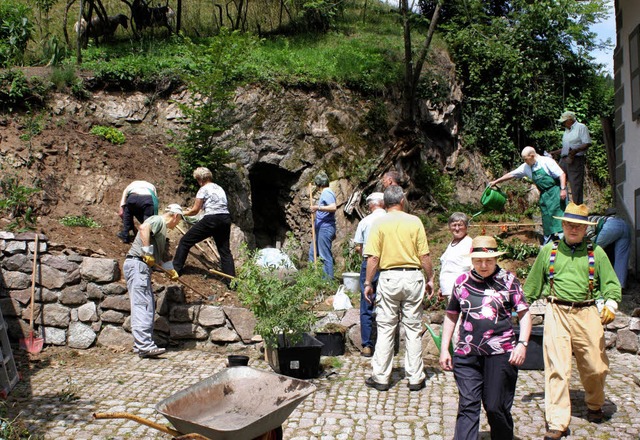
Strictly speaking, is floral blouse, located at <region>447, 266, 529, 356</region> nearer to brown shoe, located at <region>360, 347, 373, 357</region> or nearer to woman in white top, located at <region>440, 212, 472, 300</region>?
woman in white top, located at <region>440, 212, 472, 300</region>

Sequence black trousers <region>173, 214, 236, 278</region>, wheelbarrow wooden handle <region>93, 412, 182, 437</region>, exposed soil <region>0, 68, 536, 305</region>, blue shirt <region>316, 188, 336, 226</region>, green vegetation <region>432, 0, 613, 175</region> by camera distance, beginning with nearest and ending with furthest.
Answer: wheelbarrow wooden handle <region>93, 412, 182, 437</region> < black trousers <region>173, 214, 236, 278</region> < exposed soil <region>0, 68, 536, 305</region> < blue shirt <region>316, 188, 336, 226</region> < green vegetation <region>432, 0, 613, 175</region>

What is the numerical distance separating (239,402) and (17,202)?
605cm

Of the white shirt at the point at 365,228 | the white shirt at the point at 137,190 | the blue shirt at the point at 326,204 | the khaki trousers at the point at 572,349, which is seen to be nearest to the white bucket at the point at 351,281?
the blue shirt at the point at 326,204

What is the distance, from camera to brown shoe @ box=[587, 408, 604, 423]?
19.1ft

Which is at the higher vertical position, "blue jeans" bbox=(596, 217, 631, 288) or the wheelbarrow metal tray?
"blue jeans" bbox=(596, 217, 631, 288)

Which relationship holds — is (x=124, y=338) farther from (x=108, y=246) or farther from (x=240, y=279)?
(x=240, y=279)

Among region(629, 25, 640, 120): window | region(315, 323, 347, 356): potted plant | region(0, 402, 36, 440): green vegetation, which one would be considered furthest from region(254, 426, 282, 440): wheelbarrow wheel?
region(629, 25, 640, 120): window

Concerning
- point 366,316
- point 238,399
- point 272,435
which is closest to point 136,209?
point 366,316

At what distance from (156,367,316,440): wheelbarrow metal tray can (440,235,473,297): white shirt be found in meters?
2.61

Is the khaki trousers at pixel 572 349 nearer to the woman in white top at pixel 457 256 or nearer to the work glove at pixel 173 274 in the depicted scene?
the woman in white top at pixel 457 256

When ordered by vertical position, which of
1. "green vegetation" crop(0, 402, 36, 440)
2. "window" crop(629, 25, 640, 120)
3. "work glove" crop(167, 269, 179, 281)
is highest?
"window" crop(629, 25, 640, 120)

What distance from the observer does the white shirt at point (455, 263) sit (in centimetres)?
690

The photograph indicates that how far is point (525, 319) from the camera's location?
4.84 m

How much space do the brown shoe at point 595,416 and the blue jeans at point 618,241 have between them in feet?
11.2
